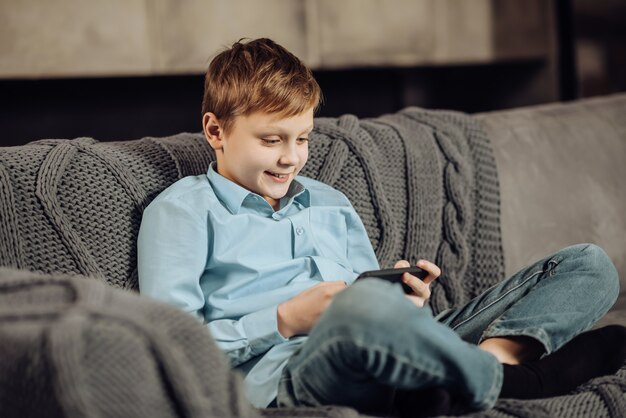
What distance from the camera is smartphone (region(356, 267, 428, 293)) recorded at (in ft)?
3.98

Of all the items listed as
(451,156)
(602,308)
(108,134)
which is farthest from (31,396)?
(108,134)

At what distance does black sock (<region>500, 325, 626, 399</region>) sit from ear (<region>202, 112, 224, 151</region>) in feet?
1.84

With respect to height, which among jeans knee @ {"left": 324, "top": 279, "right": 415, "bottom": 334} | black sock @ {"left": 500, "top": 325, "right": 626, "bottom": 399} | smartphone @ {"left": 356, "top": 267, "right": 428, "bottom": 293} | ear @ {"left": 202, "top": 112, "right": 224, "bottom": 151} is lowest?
black sock @ {"left": 500, "top": 325, "right": 626, "bottom": 399}

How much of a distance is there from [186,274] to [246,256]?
12 centimetres

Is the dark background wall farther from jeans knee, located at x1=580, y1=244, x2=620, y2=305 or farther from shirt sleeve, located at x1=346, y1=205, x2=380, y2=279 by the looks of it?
jeans knee, located at x1=580, y1=244, x2=620, y2=305

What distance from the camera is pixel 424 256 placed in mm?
1664

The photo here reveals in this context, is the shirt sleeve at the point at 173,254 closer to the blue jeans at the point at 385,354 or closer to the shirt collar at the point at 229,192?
the shirt collar at the point at 229,192

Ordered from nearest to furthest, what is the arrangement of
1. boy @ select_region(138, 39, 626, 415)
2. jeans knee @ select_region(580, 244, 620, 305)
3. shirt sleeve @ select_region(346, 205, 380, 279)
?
boy @ select_region(138, 39, 626, 415), jeans knee @ select_region(580, 244, 620, 305), shirt sleeve @ select_region(346, 205, 380, 279)

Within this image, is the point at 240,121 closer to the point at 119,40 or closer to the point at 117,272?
the point at 117,272

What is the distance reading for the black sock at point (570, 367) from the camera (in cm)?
120

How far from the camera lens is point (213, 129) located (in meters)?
1.41

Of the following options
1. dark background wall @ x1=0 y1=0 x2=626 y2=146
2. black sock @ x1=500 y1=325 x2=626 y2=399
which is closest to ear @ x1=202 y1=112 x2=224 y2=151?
black sock @ x1=500 y1=325 x2=626 y2=399

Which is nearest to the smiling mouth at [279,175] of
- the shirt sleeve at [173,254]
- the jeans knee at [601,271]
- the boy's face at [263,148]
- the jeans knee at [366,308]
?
the boy's face at [263,148]

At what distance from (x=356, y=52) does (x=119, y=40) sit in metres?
0.81
